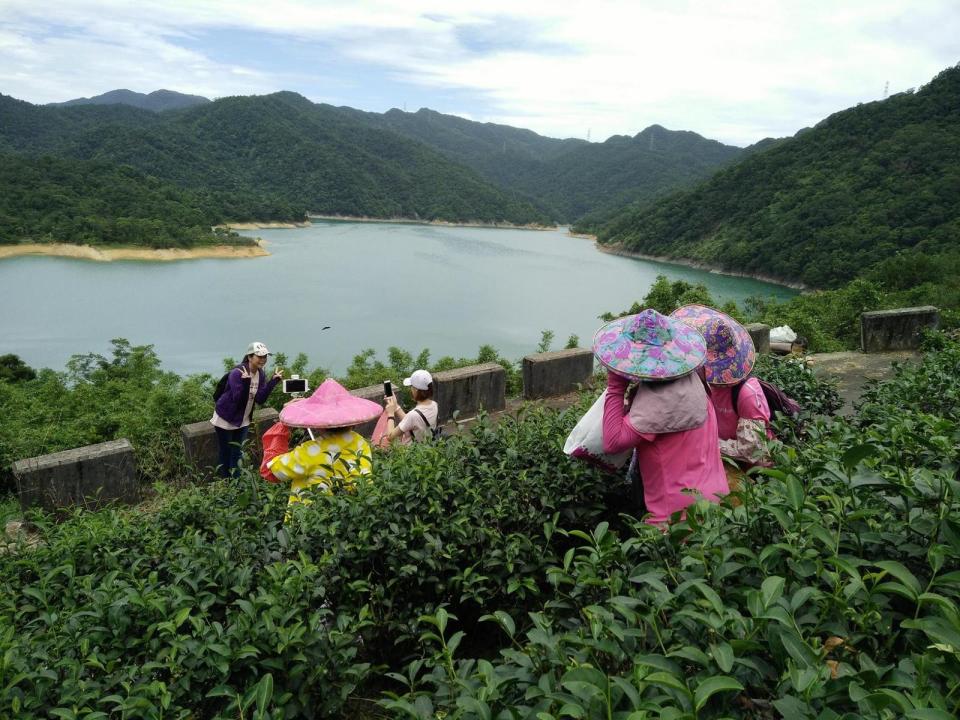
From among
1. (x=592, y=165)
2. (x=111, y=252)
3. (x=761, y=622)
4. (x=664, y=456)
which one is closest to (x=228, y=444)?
(x=664, y=456)

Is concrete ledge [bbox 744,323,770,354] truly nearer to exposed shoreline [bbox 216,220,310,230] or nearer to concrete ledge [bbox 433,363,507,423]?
concrete ledge [bbox 433,363,507,423]

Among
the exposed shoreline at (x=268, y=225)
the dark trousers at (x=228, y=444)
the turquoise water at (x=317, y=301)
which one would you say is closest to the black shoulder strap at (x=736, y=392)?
the dark trousers at (x=228, y=444)

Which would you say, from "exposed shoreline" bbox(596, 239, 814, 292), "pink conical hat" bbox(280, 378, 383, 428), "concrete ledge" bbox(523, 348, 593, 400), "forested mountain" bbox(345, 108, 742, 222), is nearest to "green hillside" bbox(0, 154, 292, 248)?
"exposed shoreline" bbox(596, 239, 814, 292)

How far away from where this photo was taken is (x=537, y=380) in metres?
5.30

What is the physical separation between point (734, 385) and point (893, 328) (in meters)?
5.38

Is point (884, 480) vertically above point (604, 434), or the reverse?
point (884, 480)

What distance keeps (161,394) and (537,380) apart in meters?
2.94

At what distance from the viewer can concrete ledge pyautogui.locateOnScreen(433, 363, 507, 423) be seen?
4742mm

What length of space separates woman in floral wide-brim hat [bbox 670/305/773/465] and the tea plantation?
0.17 metres

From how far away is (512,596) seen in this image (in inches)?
73.7

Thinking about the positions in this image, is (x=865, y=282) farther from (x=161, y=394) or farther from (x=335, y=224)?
(x=335, y=224)

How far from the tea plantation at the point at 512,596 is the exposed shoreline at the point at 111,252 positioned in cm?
3733

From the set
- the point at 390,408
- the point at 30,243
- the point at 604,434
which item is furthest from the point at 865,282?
the point at 30,243

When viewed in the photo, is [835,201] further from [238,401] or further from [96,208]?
[96,208]
